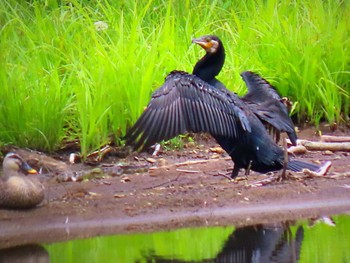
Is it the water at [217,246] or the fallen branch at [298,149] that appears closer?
the water at [217,246]

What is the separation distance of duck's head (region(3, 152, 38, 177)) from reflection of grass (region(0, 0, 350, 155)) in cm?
93

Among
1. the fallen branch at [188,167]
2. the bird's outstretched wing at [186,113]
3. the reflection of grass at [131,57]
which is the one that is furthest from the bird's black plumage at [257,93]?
the reflection of grass at [131,57]

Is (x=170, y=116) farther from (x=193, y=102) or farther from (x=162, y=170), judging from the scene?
(x=162, y=170)

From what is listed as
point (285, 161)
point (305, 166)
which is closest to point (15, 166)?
point (285, 161)

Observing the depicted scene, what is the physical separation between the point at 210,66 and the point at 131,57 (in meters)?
1.03

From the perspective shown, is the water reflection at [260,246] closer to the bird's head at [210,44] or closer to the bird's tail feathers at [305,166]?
the bird's tail feathers at [305,166]

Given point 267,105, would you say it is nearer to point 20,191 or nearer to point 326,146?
point 326,146

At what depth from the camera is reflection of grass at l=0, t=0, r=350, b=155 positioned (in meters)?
9.48

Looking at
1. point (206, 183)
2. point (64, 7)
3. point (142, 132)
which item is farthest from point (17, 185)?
point (64, 7)

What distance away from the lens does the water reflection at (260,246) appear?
677cm

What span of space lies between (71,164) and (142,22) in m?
2.22

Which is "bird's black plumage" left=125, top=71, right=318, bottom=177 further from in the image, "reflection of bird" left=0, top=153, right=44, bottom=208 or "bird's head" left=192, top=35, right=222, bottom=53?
"reflection of bird" left=0, top=153, right=44, bottom=208

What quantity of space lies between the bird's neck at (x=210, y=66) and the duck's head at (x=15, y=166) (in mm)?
1540

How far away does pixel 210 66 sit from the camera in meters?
8.98
